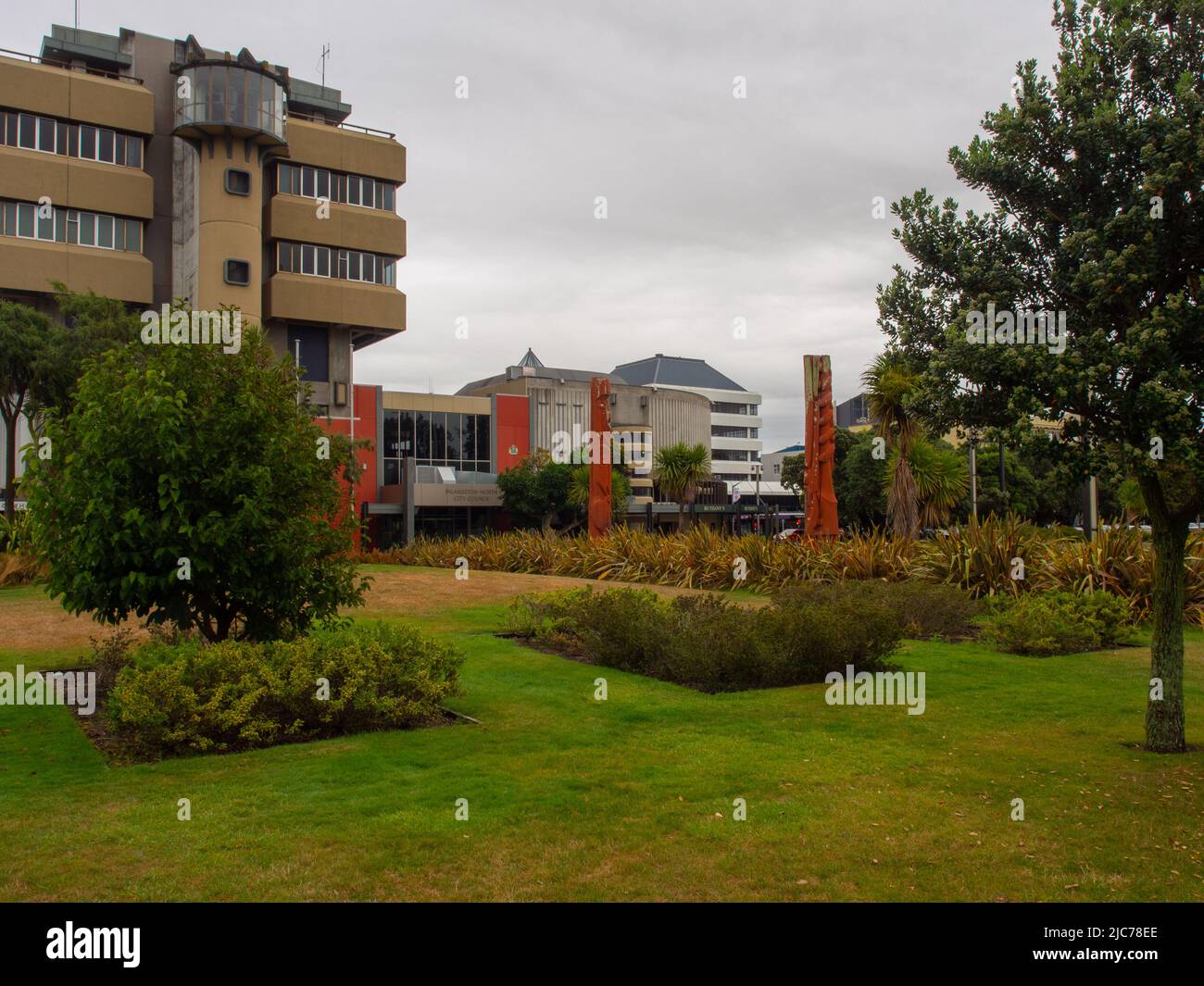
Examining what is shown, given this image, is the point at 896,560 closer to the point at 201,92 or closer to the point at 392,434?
the point at 201,92

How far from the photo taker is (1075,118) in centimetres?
747

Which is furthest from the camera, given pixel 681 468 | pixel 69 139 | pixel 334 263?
pixel 334 263

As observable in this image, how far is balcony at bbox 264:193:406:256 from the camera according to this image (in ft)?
155

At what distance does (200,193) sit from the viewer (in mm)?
43719

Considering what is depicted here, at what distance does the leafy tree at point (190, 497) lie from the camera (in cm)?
897

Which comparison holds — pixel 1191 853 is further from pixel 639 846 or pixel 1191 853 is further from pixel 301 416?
pixel 301 416

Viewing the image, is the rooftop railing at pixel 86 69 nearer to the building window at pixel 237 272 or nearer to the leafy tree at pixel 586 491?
the building window at pixel 237 272

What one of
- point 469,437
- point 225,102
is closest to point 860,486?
point 469,437

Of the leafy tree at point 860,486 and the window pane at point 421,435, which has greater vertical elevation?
the window pane at point 421,435

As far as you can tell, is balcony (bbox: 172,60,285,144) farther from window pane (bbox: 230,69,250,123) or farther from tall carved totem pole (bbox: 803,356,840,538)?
tall carved totem pole (bbox: 803,356,840,538)

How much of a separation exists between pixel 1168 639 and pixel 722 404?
389 feet

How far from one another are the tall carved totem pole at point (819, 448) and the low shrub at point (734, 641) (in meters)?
8.96

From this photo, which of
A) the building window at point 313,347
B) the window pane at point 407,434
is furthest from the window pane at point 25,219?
the window pane at point 407,434
